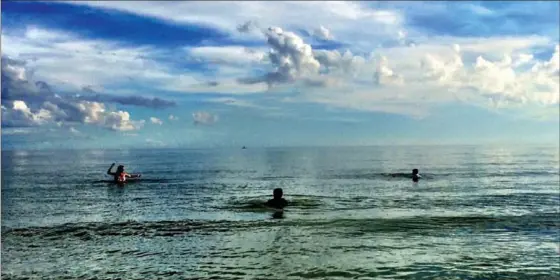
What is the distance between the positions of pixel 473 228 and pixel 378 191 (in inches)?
842

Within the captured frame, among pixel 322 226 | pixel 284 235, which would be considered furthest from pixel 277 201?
pixel 284 235

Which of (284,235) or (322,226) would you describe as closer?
(284,235)

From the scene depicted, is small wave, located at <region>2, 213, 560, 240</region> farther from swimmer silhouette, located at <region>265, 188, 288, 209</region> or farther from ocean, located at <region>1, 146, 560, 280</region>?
swimmer silhouette, located at <region>265, 188, 288, 209</region>

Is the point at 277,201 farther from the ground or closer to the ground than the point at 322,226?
farther from the ground

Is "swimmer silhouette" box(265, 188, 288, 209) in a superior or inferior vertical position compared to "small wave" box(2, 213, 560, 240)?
superior

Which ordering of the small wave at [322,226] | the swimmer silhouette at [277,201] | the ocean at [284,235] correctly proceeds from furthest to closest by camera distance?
the swimmer silhouette at [277,201], the small wave at [322,226], the ocean at [284,235]

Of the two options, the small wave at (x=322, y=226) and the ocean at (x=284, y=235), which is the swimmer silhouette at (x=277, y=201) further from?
the small wave at (x=322, y=226)

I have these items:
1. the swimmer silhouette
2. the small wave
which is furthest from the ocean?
the swimmer silhouette

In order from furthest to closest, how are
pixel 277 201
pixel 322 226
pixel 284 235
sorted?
1. pixel 277 201
2. pixel 322 226
3. pixel 284 235

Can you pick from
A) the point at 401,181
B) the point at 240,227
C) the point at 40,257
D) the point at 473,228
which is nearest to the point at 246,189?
the point at 401,181

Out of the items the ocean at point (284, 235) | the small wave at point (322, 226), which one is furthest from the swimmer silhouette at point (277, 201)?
the small wave at point (322, 226)

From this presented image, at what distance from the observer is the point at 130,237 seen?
27328mm

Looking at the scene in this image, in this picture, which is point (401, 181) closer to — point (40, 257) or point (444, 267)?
point (444, 267)

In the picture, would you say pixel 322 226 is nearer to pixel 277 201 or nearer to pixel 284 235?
pixel 284 235
